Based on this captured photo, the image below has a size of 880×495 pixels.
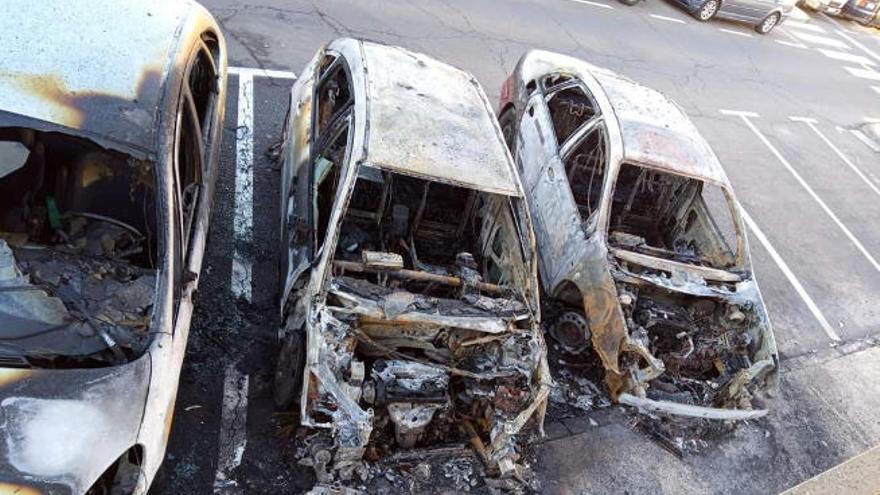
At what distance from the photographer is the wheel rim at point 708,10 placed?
15.7 m

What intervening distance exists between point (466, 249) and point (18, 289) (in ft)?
11.0

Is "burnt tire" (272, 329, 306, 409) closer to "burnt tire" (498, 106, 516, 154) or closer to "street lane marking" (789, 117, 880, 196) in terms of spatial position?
"burnt tire" (498, 106, 516, 154)

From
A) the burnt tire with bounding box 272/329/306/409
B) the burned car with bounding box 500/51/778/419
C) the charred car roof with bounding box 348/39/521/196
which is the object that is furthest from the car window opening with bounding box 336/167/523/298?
the burned car with bounding box 500/51/778/419

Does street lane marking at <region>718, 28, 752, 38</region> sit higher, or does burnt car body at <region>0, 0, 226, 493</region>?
street lane marking at <region>718, 28, 752, 38</region>

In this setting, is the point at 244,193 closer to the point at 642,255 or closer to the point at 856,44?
the point at 642,255

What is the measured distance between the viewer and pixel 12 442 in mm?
3160

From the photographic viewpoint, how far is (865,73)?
1756 centimetres

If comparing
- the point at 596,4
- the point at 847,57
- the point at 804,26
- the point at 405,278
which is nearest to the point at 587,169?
the point at 405,278

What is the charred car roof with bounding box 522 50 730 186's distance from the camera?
259 inches

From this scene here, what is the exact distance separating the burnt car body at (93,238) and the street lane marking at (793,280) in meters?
6.57

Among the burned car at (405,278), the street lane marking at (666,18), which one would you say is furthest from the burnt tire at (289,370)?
the street lane marking at (666,18)

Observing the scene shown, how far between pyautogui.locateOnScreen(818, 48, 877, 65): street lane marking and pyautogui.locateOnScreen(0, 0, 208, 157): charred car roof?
60.0ft

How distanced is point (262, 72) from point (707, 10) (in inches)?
458

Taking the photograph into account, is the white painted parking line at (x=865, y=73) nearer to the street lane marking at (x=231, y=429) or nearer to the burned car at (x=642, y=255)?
the burned car at (x=642, y=255)
